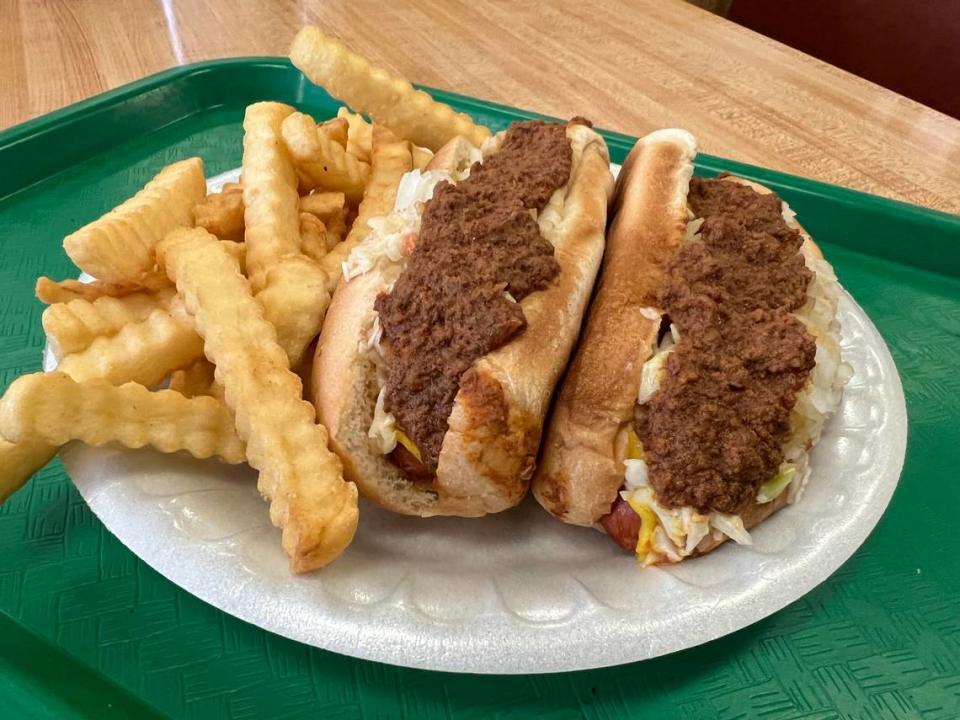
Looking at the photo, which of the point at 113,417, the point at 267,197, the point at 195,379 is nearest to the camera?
the point at 113,417

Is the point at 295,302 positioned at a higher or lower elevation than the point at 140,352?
higher

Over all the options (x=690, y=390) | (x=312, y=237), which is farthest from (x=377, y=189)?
(x=690, y=390)

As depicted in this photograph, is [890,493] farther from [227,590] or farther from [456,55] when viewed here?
[456,55]

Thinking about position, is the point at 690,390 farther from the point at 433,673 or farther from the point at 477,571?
the point at 433,673

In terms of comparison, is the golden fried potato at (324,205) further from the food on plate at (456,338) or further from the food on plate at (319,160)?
the food on plate at (456,338)

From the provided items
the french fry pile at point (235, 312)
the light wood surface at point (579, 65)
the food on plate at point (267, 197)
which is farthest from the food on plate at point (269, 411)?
the light wood surface at point (579, 65)

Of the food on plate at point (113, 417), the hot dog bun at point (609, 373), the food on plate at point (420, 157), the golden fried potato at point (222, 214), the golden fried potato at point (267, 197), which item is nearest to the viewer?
the food on plate at point (113, 417)
